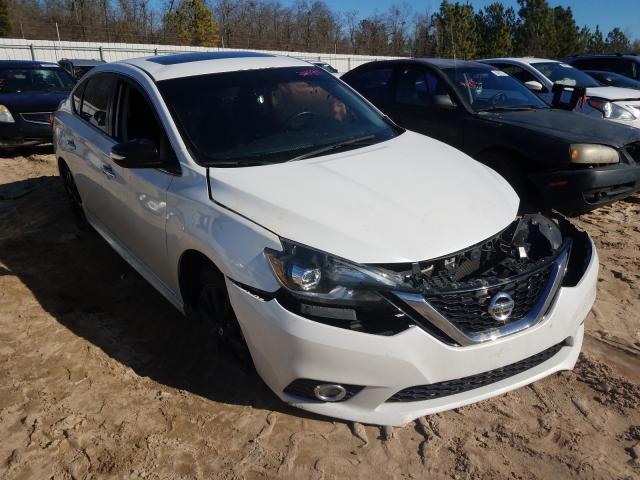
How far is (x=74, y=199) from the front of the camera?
529cm

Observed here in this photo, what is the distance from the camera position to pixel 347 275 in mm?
2348

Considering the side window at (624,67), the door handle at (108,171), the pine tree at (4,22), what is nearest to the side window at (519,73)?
the side window at (624,67)

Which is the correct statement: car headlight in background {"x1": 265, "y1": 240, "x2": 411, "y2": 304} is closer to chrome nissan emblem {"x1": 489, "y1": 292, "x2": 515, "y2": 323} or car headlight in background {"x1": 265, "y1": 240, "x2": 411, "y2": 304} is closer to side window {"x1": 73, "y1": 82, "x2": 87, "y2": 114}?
chrome nissan emblem {"x1": 489, "y1": 292, "x2": 515, "y2": 323}

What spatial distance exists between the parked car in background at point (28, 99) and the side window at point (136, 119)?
6.12m

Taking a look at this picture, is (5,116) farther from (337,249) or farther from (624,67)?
(624,67)

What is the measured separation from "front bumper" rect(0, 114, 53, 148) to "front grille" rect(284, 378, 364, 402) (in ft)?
26.3

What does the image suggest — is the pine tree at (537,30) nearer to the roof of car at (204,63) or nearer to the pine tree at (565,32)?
the pine tree at (565,32)

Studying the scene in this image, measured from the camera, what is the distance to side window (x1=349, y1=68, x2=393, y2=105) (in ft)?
21.6

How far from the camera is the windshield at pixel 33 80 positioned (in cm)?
1004

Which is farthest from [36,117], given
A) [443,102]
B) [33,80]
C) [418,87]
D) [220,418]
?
[220,418]

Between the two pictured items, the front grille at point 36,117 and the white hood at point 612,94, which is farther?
the front grille at point 36,117

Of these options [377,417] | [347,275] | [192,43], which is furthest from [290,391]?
[192,43]

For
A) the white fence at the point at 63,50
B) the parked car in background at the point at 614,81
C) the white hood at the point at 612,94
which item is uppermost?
the white hood at the point at 612,94

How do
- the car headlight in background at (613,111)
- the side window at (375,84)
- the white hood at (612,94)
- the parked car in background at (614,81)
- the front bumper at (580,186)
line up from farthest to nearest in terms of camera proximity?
the parked car in background at (614,81), the white hood at (612,94), the car headlight in background at (613,111), the side window at (375,84), the front bumper at (580,186)
